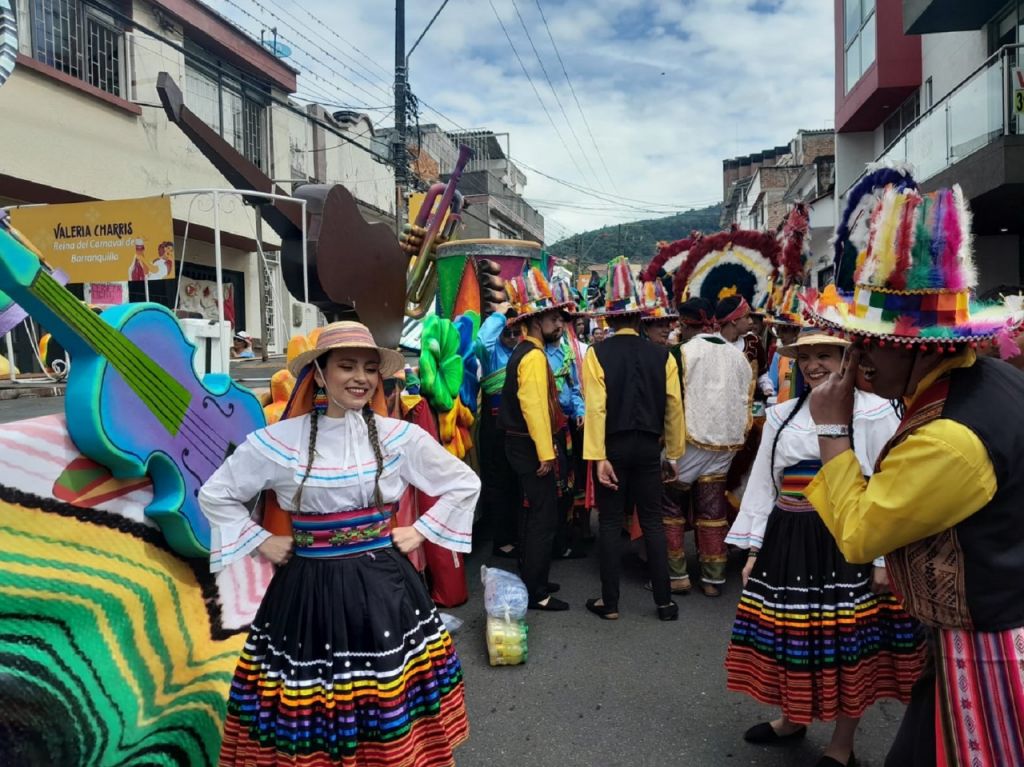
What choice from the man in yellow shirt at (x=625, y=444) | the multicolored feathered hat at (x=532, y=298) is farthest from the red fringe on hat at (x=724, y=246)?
the man in yellow shirt at (x=625, y=444)

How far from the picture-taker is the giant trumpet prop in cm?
555

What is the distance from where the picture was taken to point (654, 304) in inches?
197

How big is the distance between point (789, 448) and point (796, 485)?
15 cm

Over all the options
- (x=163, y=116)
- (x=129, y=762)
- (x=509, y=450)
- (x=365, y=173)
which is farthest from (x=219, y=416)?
(x=365, y=173)

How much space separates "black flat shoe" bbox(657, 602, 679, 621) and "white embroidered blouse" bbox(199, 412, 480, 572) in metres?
2.31

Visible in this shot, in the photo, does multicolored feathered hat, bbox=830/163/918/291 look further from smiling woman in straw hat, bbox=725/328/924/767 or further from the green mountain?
the green mountain

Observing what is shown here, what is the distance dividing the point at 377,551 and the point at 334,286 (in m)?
1.77

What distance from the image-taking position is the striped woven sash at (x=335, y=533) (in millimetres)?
2320

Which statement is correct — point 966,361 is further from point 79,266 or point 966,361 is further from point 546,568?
point 79,266

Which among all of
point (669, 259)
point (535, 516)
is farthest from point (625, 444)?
point (669, 259)

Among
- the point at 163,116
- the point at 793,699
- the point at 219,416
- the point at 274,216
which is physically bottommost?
the point at 793,699

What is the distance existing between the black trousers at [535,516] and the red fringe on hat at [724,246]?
2.77 metres

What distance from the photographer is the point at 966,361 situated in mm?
1696

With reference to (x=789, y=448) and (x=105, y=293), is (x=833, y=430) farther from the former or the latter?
(x=105, y=293)
